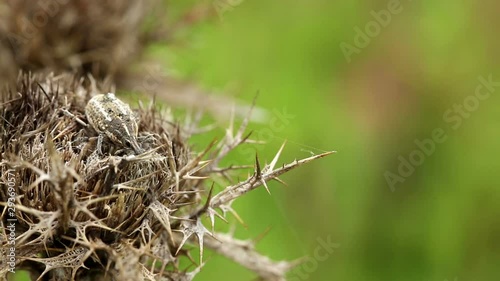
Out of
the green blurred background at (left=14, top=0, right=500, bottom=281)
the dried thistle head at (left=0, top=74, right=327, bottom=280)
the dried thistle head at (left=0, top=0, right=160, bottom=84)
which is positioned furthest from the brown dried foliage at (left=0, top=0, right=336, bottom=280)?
the green blurred background at (left=14, top=0, right=500, bottom=281)

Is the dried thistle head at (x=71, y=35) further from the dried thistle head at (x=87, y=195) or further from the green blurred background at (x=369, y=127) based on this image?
the green blurred background at (x=369, y=127)

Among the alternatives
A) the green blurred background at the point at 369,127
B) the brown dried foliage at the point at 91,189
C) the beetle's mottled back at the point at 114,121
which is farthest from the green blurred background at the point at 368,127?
the beetle's mottled back at the point at 114,121

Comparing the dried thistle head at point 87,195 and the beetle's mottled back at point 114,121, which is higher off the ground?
the beetle's mottled back at point 114,121

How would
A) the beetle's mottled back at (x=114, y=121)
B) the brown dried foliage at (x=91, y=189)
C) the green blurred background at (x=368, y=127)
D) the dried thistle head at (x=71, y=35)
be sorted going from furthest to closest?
the green blurred background at (x=368, y=127) → the dried thistle head at (x=71, y=35) → the beetle's mottled back at (x=114, y=121) → the brown dried foliage at (x=91, y=189)

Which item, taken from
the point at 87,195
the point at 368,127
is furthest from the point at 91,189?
the point at 368,127

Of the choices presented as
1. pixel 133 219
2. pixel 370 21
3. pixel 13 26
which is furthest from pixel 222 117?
pixel 370 21

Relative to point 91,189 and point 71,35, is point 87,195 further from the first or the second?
point 71,35
